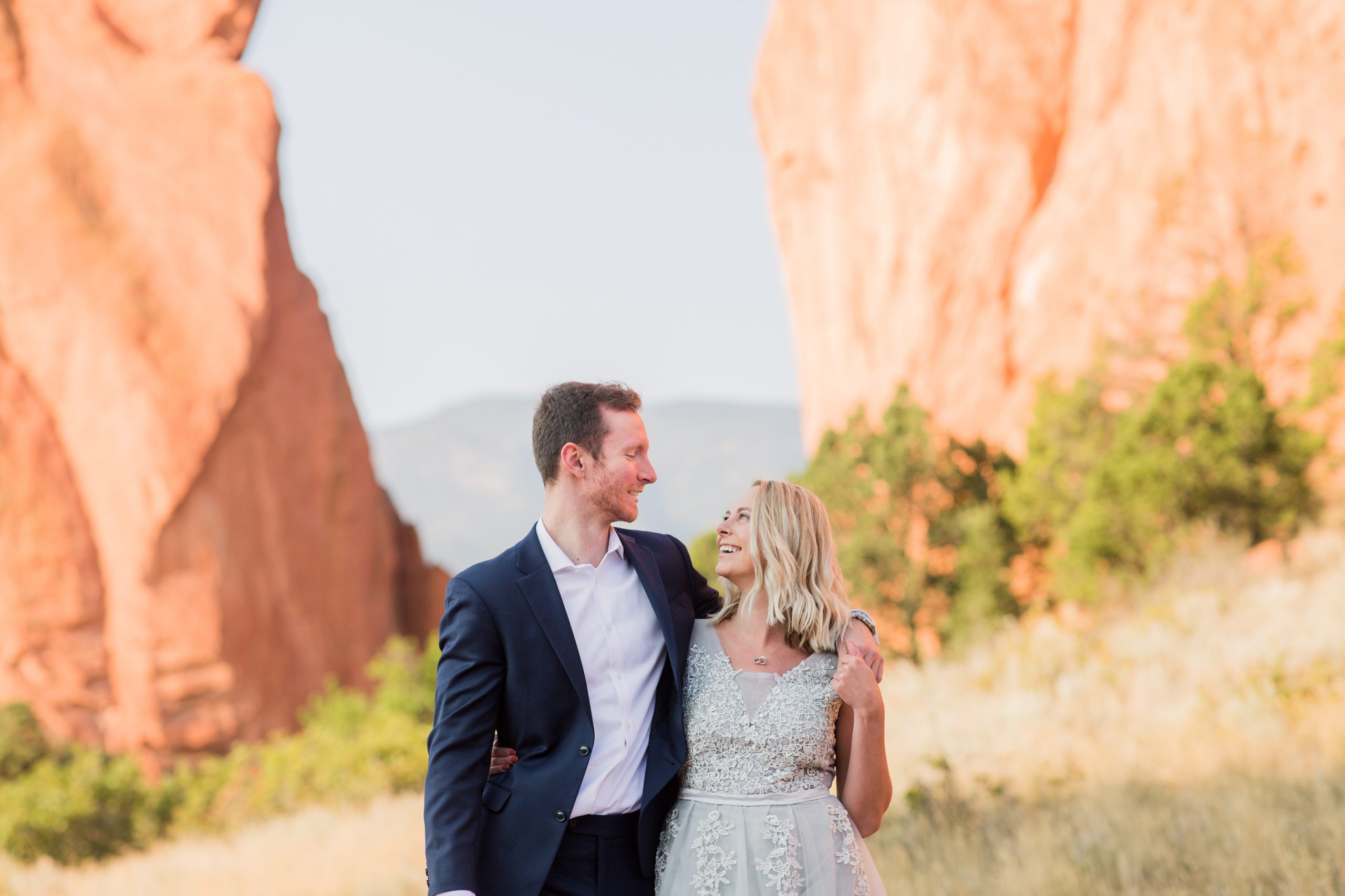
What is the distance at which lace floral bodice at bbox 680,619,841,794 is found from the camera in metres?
3.13

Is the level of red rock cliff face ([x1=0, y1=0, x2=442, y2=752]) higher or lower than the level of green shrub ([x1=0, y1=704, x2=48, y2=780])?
higher

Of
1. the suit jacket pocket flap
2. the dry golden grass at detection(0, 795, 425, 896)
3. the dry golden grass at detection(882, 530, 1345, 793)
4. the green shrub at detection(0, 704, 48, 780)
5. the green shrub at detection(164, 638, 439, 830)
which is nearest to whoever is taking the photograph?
the suit jacket pocket flap

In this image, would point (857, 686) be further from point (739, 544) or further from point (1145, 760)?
point (1145, 760)

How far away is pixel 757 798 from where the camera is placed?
10.2ft

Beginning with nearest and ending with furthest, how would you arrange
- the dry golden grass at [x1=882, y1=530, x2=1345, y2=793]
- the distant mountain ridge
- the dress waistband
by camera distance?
the dress waistband
the dry golden grass at [x1=882, y1=530, x2=1345, y2=793]
the distant mountain ridge

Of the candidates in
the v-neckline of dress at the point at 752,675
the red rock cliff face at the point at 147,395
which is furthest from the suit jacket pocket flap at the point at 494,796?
the red rock cliff face at the point at 147,395

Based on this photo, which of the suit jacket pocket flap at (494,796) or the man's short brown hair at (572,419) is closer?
the suit jacket pocket flap at (494,796)


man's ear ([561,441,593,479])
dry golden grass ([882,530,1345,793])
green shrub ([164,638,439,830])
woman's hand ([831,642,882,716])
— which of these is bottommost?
green shrub ([164,638,439,830])

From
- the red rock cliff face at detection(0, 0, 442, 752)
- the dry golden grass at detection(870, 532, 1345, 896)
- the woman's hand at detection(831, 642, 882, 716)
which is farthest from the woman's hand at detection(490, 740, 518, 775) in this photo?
the red rock cliff face at detection(0, 0, 442, 752)

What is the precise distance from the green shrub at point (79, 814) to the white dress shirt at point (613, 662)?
12.6m

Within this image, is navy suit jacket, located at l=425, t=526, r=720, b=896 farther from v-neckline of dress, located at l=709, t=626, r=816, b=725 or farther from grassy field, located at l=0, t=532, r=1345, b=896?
grassy field, located at l=0, t=532, r=1345, b=896

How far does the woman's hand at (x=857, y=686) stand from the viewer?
2994 millimetres

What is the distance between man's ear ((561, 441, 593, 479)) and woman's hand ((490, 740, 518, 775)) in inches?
30.3

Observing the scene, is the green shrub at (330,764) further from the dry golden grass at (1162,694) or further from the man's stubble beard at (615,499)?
the man's stubble beard at (615,499)
